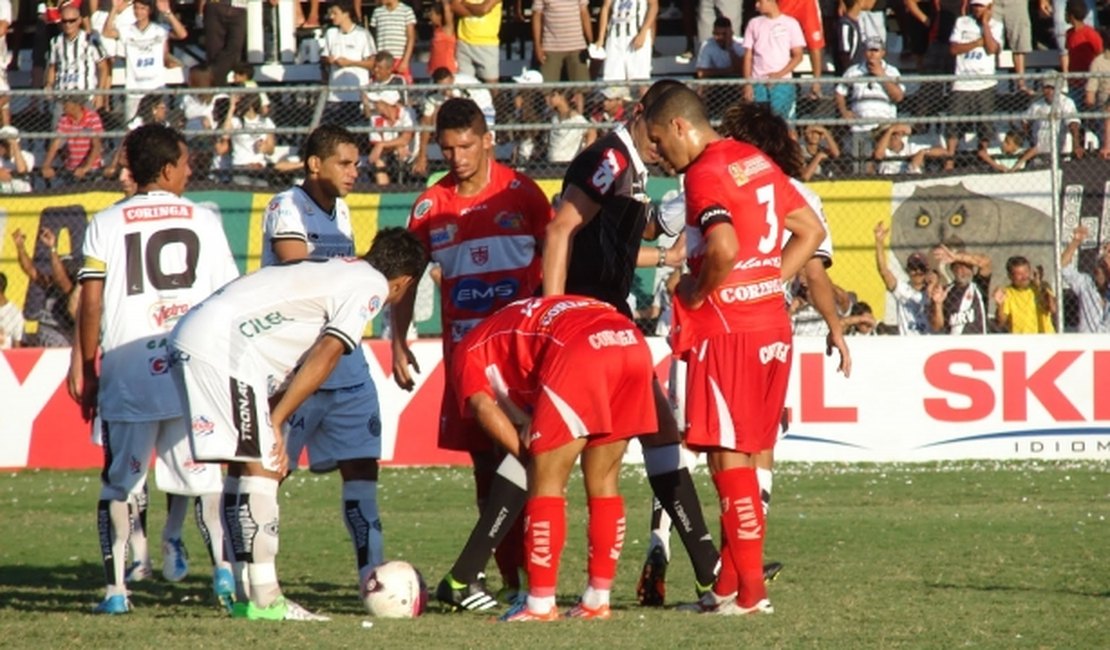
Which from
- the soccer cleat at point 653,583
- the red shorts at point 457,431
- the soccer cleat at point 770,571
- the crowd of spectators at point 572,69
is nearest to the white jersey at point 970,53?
the crowd of spectators at point 572,69

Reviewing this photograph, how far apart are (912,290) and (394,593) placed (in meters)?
10.2

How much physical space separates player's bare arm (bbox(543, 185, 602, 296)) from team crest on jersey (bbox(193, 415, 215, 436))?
5.36 ft

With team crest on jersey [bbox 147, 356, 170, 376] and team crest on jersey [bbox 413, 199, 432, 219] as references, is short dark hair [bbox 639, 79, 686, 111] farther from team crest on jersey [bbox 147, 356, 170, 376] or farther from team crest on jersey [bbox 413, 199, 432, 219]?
team crest on jersey [bbox 147, 356, 170, 376]

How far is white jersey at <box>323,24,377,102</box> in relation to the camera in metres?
20.1

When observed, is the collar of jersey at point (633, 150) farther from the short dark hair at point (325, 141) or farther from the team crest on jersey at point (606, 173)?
the short dark hair at point (325, 141)

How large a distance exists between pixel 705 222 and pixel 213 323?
2.12 metres

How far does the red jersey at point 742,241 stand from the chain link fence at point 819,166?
Answer: 29.6 feet

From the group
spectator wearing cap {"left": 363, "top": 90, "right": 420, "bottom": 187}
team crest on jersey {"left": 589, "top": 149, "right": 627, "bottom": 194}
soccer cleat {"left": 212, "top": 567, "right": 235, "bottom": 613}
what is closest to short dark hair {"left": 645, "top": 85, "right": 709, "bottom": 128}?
team crest on jersey {"left": 589, "top": 149, "right": 627, "bottom": 194}

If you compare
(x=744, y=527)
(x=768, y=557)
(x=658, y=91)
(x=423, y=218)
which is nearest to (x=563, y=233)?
(x=658, y=91)

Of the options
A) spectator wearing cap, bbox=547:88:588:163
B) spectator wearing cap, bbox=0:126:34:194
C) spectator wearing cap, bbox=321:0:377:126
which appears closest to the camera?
spectator wearing cap, bbox=547:88:588:163

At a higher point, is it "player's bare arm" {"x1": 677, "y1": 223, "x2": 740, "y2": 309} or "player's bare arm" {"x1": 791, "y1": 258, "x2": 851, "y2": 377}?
"player's bare arm" {"x1": 677, "y1": 223, "x2": 740, "y2": 309}

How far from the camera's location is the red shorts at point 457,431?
824 centimetres

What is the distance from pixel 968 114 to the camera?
1714 cm

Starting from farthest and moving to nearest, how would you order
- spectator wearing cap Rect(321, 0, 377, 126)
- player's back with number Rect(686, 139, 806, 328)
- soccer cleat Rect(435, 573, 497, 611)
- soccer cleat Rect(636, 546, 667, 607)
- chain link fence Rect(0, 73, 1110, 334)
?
spectator wearing cap Rect(321, 0, 377, 126) → chain link fence Rect(0, 73, 1110, 334) → soccer cleat Rect(636, 546, 667, 607) → soccer cleat Rect(435, 573, 497, 611) → player's back with number Rect(686, 139, 806, 328)
